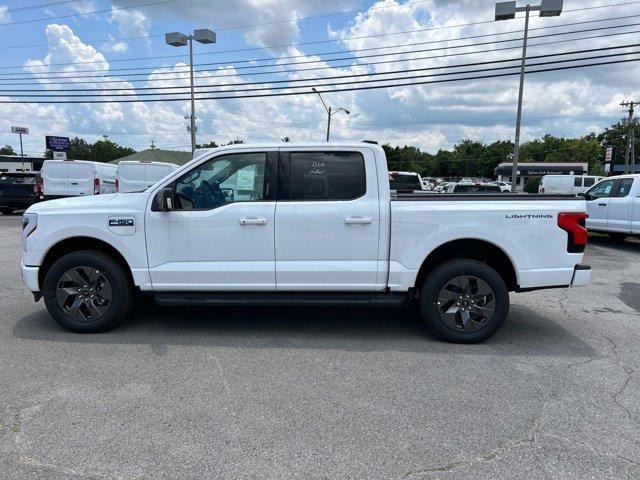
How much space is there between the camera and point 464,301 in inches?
191

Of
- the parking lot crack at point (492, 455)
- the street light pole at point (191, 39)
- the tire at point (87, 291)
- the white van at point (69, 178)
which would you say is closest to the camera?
the parking lot crack at point (492, 455)

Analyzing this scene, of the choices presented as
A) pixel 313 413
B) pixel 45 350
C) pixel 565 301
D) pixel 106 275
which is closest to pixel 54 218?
pixel 106 275

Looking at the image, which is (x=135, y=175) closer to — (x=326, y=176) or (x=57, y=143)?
(x=326, y=176)

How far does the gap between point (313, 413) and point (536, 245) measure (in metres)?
2.76

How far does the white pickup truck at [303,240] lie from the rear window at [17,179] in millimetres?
16312

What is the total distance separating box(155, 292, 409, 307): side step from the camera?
4.90 m

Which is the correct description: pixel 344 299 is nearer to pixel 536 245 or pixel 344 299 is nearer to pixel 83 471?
pixel 536 245

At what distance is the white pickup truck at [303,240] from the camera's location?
188 inches

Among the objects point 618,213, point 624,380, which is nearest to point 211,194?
point 624,380

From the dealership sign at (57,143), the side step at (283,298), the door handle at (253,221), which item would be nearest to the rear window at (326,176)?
the door handle at (253,221)

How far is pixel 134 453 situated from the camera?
298cm

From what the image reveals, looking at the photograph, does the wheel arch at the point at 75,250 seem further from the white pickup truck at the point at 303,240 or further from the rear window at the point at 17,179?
the rear window at the point at 17,179

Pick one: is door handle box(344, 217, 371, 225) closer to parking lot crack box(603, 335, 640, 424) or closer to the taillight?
the taillight

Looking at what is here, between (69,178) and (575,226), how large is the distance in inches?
690
